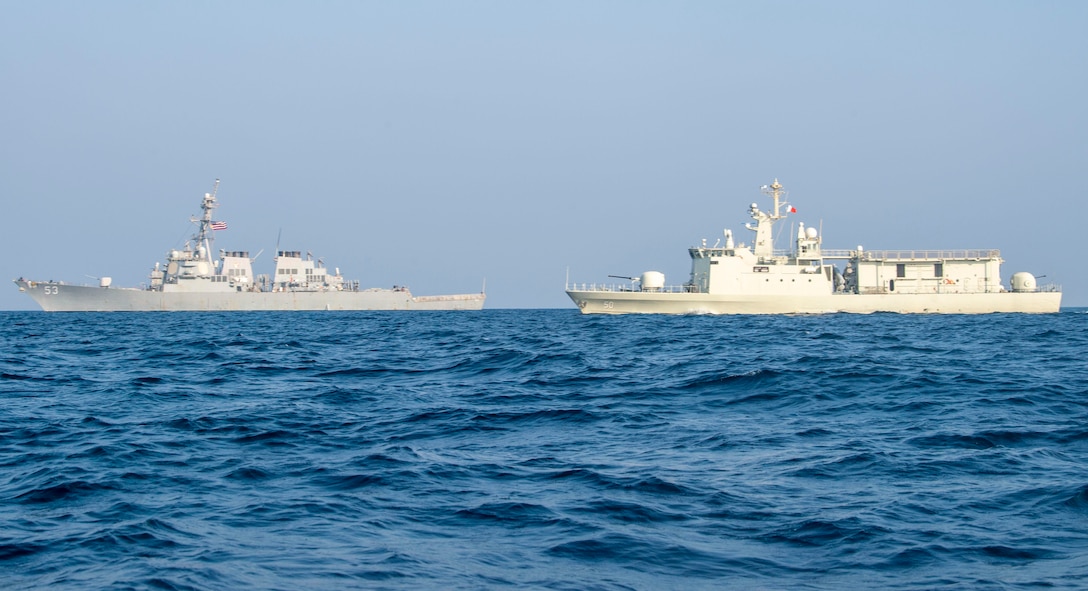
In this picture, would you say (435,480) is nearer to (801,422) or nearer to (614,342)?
(801,422)

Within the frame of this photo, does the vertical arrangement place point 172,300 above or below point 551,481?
above

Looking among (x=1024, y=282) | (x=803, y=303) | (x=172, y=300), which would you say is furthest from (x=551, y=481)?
(x=172, y=300)

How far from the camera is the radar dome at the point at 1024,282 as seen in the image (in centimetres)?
5559

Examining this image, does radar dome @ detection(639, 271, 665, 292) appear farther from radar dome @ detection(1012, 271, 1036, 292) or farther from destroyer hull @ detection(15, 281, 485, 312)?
destroyer hull @ detection(15, 281, 485, 312)

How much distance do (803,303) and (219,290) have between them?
152 ft

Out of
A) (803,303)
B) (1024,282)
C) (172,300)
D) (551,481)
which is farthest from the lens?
(172,300)

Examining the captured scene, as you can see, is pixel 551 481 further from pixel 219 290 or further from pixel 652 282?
pixel 219 290

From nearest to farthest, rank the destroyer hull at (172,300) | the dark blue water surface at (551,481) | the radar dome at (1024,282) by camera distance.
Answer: the dark blue water surface at (551,481)
the radar dome at (1024,282)
the destroyer hull at (172,300)

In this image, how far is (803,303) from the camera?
5069 centimetres

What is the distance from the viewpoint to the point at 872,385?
1405 centimetres

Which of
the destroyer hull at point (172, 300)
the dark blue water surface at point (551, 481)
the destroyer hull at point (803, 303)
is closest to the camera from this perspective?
the dark blue water surface at point (551, 481)

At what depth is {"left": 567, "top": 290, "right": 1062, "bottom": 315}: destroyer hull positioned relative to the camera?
165 ft

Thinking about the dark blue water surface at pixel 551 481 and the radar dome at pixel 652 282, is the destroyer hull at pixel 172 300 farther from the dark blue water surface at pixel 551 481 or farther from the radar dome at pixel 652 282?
the dark blue water surface at pixel 551 481

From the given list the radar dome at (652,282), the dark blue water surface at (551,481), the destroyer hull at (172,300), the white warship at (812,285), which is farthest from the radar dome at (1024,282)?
the destroyer hull at (172,300)
